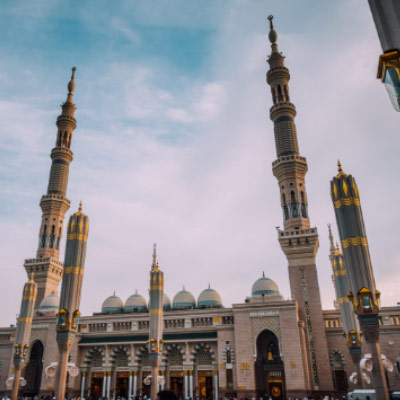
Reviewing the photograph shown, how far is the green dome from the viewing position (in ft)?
156

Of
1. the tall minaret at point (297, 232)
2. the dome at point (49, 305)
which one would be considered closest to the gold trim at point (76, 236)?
the dome at point (49, 305)

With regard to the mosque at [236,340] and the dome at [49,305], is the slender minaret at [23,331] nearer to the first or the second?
the mosque at [236,340]

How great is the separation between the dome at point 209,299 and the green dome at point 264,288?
5.80 meters

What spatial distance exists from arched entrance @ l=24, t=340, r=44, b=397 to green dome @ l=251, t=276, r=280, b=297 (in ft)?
94.6

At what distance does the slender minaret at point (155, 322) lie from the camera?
112 ft

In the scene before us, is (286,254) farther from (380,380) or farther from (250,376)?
(380,380)

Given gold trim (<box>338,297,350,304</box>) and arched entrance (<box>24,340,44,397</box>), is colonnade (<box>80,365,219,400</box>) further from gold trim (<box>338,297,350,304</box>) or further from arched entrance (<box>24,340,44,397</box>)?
gold trim (<box>338,297,350,304</box>)

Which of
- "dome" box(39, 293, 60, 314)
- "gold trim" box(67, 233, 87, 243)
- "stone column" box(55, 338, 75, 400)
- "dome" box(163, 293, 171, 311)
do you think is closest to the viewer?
"stone column" box(55, 338, 75, 400)

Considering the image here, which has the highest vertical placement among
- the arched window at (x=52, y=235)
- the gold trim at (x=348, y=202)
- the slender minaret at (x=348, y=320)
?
the arched window at (x=52, y=235)

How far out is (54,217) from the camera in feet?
186

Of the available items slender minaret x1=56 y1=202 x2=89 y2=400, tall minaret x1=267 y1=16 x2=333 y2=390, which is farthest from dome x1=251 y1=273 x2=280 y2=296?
slender minaret x1=56 y1=202 x2=89 y2=400

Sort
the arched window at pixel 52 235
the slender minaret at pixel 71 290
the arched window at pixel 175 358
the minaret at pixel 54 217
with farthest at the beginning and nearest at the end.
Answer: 1. the arched window at pixel 52 235
2. the minaret at pixel 54 217
3. the arched window at pixel 175 358
4. the slender minaret at pixel 71 290

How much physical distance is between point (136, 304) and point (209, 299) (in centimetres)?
1072

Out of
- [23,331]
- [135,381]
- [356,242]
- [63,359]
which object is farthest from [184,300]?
[356,242]
